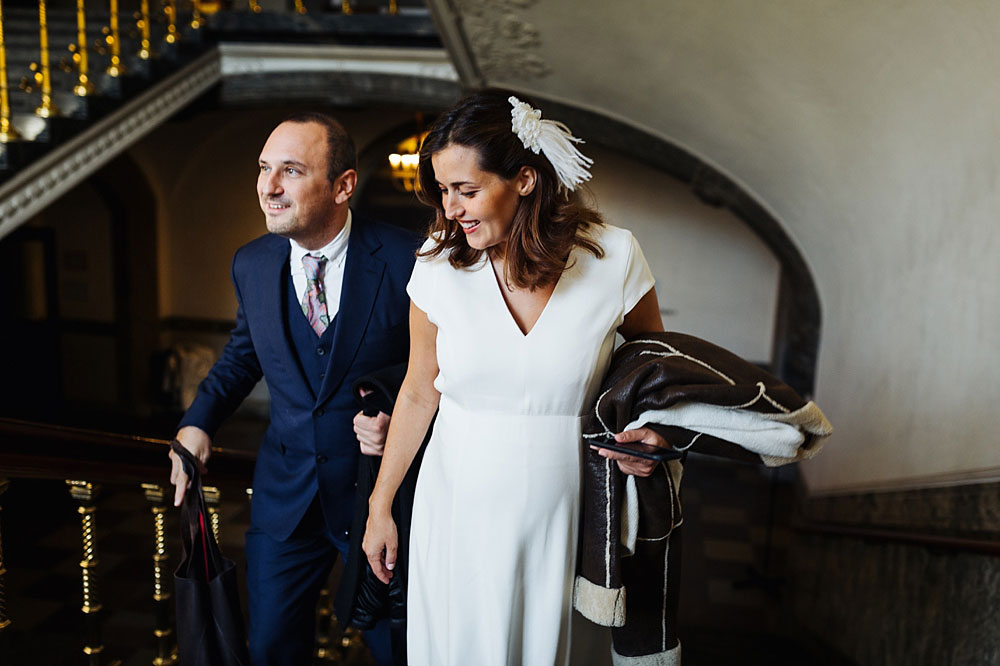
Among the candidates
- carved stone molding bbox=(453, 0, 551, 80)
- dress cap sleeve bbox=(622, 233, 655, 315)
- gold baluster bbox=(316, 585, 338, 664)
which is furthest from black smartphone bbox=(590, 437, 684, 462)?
carved stone molding bbox=(453, 0, 551, 80)

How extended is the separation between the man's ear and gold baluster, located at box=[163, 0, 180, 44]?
16.6 ft

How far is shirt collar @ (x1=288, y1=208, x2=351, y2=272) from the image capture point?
80.0 inches

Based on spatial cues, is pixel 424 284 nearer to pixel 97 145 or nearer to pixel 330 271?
pixel 330 271

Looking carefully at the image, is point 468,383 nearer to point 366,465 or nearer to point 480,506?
point 480,506

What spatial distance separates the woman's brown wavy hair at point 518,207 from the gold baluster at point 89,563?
1.24 m

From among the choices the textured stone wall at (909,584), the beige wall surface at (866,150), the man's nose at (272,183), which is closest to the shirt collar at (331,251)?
the man's nose at (272,183)

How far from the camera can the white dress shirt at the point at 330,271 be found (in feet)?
6.72

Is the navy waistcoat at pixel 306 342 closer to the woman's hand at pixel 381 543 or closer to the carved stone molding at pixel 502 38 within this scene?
the woman's hand at pixel 381 543

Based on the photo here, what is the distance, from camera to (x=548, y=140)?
1527 millimetres

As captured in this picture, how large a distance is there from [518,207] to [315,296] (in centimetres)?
73

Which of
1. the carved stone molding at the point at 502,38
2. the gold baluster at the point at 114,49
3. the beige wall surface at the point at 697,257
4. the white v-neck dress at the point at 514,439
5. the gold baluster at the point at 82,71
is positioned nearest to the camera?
the white v-neck dress at the point at 514,439

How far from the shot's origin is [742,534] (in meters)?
6.49

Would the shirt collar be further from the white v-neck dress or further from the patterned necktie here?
the white v-neck dress

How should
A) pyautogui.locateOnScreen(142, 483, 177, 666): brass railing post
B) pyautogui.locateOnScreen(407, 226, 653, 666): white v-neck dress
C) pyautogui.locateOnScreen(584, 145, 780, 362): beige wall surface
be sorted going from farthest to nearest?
pyautogui.locateOnScreen(584, 145, 780, 362): beige wall surface, pyautogui.locateOnScreen(142, 483, 177, 666): brass railing post, pyautogui.locateOnScreen(407, 226, 653, 666): white v-neck dress
